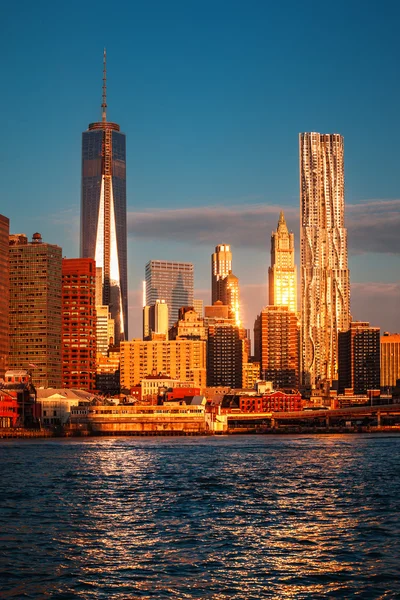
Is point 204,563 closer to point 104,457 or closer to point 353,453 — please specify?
point 104,457

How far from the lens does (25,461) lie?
132m

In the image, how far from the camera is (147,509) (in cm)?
7362

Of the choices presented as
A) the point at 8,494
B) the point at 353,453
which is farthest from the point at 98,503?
the point at 353,453

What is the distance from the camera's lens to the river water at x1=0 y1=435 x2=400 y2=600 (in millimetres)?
47344

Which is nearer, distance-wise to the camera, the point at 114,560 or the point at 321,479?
the point at 114,560

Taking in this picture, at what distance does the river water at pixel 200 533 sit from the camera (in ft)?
Result: 155

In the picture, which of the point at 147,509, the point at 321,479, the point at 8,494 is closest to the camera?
the point at 147,509

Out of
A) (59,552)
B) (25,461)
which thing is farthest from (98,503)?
(25,461)

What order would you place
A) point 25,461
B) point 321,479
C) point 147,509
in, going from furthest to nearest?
point 25,461 < point 321,479 < point 147,509

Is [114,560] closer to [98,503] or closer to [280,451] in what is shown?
[98,503]

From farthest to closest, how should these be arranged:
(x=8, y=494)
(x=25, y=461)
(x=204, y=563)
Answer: (x=25, y=461) < (x=8, y=494) < (x=204, y=563)

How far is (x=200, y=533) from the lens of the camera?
6166cm

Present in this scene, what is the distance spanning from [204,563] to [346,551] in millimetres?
7780

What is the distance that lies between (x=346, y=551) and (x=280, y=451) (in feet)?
329
